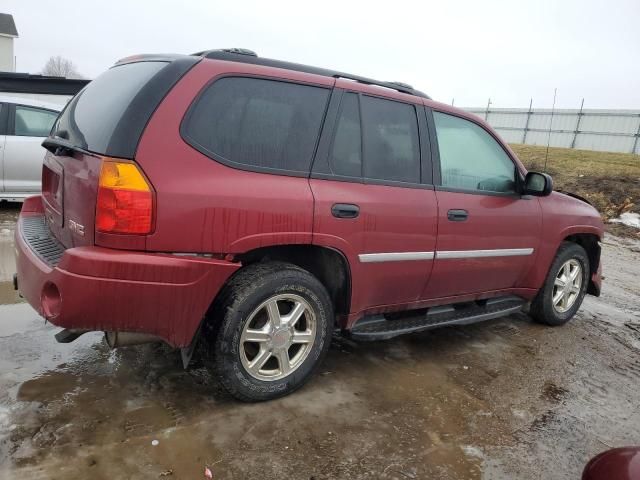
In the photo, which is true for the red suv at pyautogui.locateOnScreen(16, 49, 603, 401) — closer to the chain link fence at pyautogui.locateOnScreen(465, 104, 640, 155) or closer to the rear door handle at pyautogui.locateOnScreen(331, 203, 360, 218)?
the rear door handle at pyautogui.locateOnScreen(331, 203, 360, 218)

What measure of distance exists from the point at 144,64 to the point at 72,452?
78.2 inches

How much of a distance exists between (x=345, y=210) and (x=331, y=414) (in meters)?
1.15

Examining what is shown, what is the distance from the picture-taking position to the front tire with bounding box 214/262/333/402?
2705 mm

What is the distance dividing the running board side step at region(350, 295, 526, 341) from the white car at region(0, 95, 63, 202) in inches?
230

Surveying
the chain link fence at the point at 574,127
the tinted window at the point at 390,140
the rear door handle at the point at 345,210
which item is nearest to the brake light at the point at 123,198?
the rear door handle at the point at 345,210

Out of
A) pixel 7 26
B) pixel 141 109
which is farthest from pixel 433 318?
pixel 7 26

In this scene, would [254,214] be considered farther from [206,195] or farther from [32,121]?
[32,121]

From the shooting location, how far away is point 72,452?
2371 millimetres

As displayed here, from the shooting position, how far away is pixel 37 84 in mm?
9766

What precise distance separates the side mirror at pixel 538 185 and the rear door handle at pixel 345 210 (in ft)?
5.75

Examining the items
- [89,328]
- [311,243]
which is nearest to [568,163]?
[311,243]

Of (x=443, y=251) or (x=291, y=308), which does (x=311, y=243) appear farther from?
(x=443, y=251)

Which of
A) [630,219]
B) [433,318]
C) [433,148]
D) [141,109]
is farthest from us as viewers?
[630,219]

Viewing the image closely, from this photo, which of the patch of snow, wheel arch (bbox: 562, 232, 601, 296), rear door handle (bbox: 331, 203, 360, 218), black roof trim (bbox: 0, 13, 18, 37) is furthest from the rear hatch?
black roof trim (bbox: 0, 13, 18, 37)
